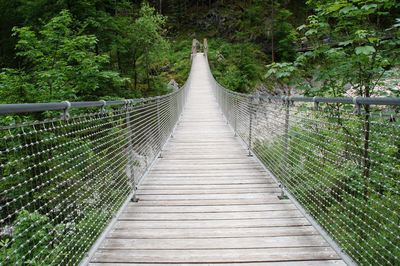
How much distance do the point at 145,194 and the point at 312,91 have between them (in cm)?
239

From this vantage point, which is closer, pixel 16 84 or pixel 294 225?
pixel 294 225

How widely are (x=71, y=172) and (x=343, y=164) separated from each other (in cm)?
256

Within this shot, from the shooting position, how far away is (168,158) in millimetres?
5180

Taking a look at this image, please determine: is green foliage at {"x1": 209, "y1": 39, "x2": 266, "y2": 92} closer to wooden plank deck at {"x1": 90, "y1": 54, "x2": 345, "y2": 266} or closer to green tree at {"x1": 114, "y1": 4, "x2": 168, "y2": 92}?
green tree at {"x1": 114, "y1": 4, "x2": 168, "y2": 92}

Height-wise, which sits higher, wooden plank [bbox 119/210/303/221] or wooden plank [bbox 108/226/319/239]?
wooden plank [bbox 119/210/303/221]

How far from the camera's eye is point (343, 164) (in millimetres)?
3160

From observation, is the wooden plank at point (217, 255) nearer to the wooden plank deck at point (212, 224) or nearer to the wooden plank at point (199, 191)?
the wooden plank deck at point (212, 224)

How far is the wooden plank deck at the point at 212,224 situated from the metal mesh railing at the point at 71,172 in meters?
0.24

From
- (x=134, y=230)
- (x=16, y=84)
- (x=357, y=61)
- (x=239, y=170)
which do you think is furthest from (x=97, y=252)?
(x=16, y=84)

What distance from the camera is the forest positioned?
8.96ft

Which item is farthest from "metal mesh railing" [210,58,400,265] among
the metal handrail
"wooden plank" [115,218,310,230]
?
the metal handrail

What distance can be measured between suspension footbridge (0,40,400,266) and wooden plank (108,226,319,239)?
2 centimetres

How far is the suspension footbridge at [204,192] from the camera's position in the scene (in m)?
2.09

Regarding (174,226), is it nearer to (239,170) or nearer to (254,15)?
(239,170)
